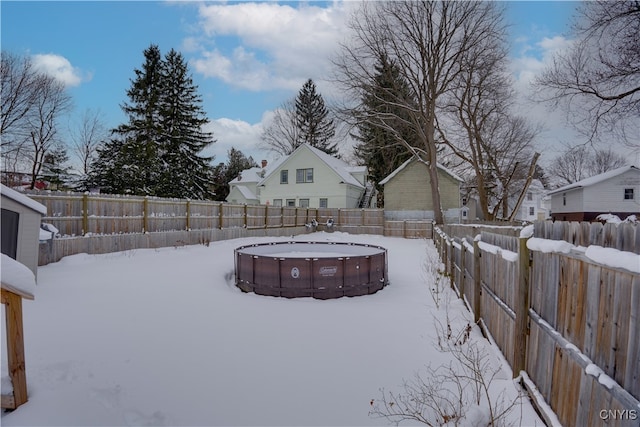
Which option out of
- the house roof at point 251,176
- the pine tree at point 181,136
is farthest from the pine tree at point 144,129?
the house roof at point 251,176

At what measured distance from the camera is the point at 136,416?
2797mm

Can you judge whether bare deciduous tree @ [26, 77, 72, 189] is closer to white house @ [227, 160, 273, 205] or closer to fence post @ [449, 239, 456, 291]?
white house @ [227, 160, 273, 205]

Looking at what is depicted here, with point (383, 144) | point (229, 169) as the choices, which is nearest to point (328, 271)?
point (383, 144)

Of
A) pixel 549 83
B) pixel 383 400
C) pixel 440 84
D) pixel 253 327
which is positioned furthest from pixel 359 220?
pixel 383 400

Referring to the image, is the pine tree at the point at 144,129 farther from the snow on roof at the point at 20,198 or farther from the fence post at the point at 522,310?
the fence post at the point at 522,310

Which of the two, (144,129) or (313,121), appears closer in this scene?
(144,129)

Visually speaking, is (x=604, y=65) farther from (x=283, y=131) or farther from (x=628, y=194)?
(x=283, y=131)

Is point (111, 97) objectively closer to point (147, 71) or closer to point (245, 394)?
point (147, 71)

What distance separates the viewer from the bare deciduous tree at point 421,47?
21.3 m

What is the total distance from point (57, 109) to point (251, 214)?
19018mm

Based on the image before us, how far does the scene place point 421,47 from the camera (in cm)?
2211

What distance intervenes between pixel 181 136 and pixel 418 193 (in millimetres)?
19677

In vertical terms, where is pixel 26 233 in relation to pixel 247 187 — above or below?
below

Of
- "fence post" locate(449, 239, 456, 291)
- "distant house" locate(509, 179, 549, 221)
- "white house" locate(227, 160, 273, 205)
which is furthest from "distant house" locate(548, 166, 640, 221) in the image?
"white house" locate(227, 160, 273, 205)
